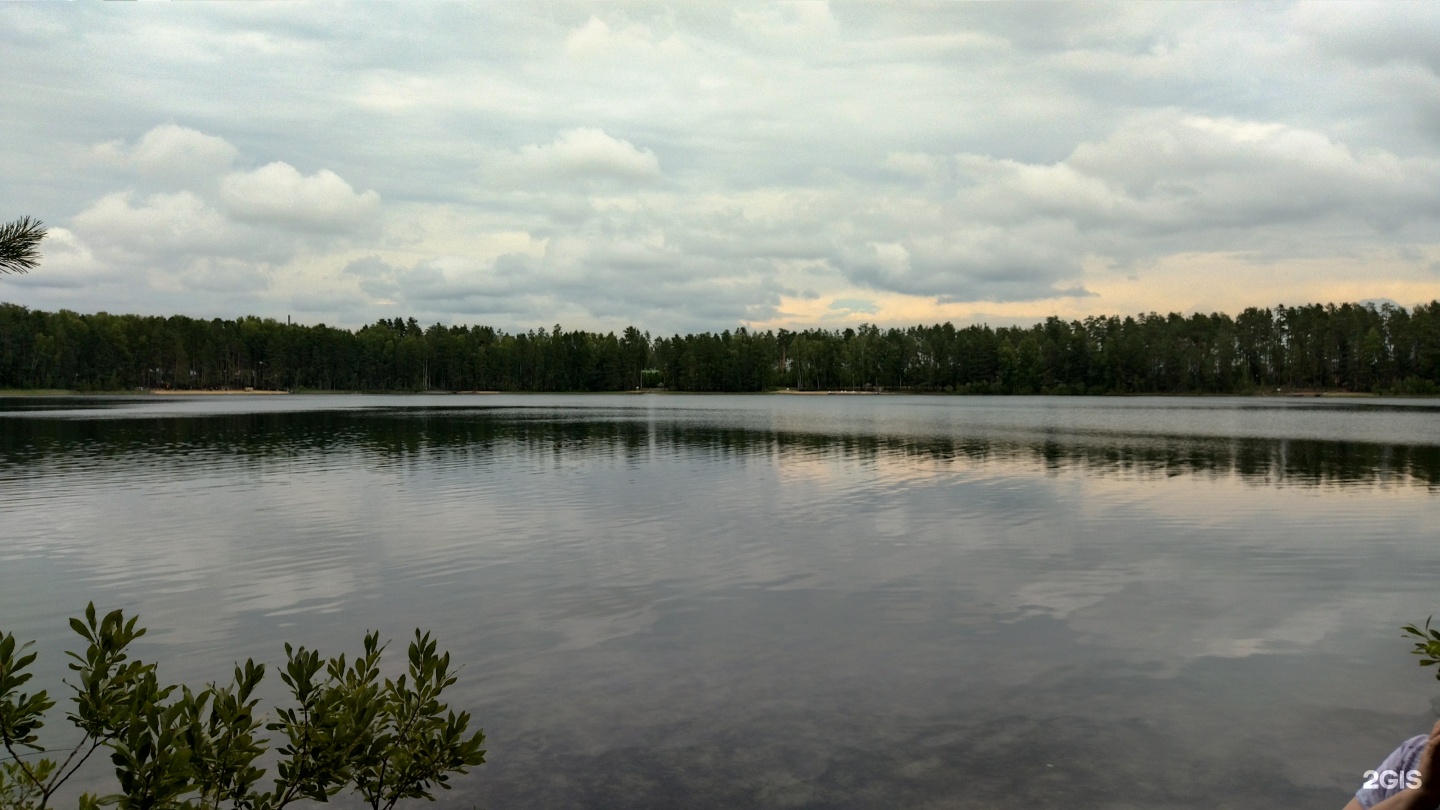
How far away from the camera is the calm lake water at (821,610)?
11406 mm

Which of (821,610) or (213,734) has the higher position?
(213,734)

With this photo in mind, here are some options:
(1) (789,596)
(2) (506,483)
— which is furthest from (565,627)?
(2) (506,483)

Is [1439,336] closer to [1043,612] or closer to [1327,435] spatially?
[1327,435]

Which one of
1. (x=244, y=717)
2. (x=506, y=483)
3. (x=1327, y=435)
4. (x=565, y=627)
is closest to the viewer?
(x=244, y=717)

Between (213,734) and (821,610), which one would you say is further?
(821,610)

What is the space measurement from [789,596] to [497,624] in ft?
21.8

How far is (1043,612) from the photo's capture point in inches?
741

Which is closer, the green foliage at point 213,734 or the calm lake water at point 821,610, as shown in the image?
the green foliage at point 213,734

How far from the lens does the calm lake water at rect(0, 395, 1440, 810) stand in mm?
11406

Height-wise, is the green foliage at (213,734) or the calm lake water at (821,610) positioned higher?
the green foliage at (213,734)

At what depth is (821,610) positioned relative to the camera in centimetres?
1905

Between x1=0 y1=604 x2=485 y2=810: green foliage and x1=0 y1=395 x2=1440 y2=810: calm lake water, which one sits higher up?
x1=0 y1=604 x2=485 y2=810: green foliage

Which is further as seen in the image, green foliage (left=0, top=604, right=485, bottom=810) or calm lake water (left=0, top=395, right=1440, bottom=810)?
calm lake water (left=0, top=395, right=1440, bottom=810)

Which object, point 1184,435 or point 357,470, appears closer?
point 357,470
